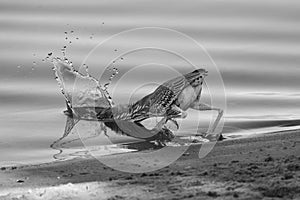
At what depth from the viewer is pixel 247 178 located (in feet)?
17.7

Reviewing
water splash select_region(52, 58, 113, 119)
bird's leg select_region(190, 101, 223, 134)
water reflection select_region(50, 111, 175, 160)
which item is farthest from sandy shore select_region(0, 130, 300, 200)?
water splash select_region(52, 58, 113, 119)

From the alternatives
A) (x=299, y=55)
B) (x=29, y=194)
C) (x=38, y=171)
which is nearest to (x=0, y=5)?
(x=299, y=55)

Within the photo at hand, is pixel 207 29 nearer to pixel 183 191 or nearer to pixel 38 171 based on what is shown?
pixel 38 171

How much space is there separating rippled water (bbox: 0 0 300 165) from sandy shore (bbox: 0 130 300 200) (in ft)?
3.99

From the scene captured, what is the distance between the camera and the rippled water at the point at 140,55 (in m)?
8.67

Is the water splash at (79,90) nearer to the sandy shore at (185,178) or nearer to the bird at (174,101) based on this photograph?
the bird at (174,101)

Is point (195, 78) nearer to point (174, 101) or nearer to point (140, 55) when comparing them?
point (174, 101)

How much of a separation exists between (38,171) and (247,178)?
1.73 m

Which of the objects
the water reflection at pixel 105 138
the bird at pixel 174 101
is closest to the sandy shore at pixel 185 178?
the water reflection at pixel 105 138

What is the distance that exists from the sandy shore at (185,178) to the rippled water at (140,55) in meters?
1.22

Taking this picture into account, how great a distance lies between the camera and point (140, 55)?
39.0 feet

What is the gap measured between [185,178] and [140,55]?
6473 mm

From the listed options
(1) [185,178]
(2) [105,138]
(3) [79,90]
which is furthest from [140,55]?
(1) [185,178]

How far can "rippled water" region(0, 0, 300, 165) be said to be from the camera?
8672mm
